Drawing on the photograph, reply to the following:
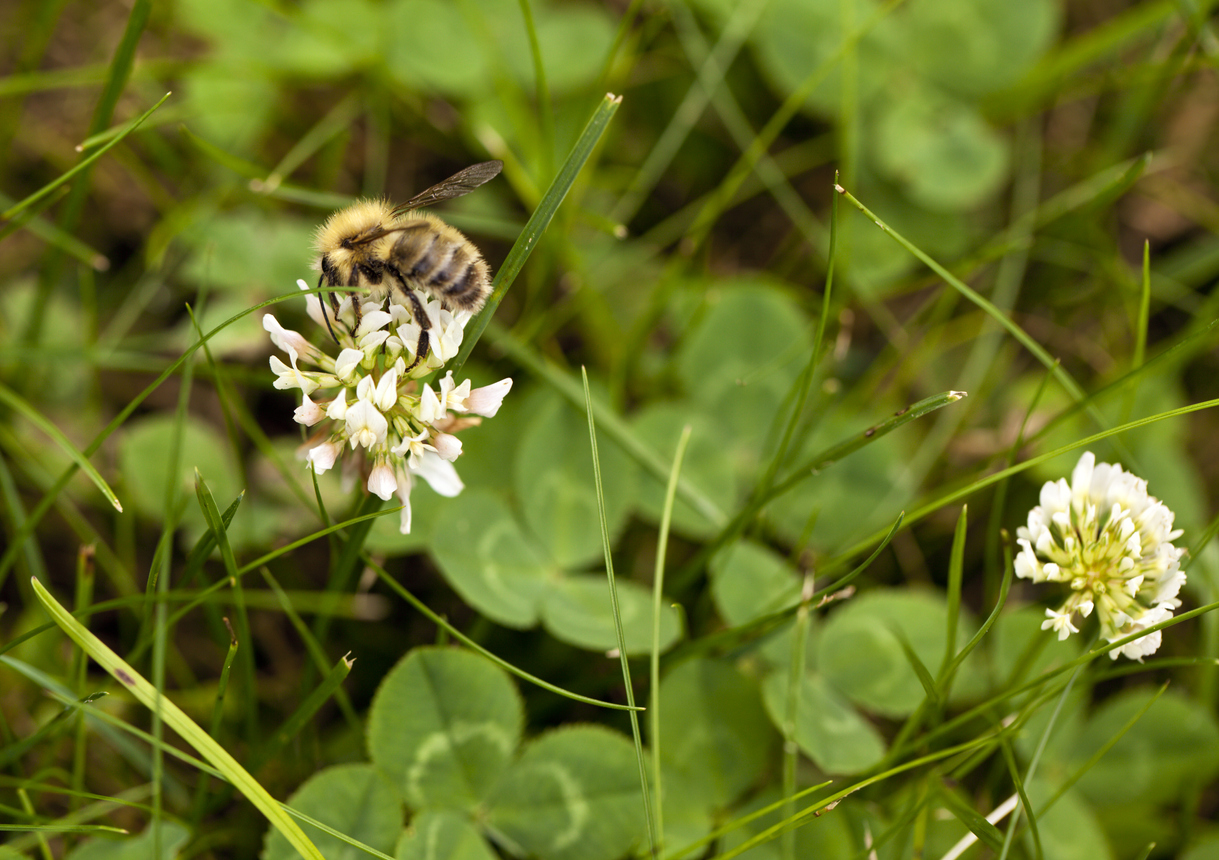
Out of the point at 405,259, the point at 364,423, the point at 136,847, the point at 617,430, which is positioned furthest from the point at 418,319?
the point at 136,847

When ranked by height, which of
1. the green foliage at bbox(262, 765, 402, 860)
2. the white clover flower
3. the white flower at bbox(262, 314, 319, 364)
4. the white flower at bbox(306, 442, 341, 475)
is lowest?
the green foliage at bbox(262, 765, 402, 860)

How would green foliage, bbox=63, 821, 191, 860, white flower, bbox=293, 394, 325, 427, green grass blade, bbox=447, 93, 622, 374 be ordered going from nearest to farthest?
white flower, bbox=293, 394, 325, 427, green grass blade, bbox=447, 93, 622, 374, green foliage, bbox=63, 821, 191, 860

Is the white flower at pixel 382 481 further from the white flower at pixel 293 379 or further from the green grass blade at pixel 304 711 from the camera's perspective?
the green grass blade at pixel 304 711

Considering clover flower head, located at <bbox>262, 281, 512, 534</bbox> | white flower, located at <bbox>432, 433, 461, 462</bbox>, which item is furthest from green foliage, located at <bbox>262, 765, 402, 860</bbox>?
white flower, located at <bbox>432, 433, 461, 462</bbox>

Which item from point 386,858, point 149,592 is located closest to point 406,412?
point 149,592

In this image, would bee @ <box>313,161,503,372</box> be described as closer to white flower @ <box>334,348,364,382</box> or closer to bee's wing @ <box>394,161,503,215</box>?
bee's wing @ <box>394,161,503,215</box>

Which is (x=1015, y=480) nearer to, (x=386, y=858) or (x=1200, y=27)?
(x=1200, y=27)

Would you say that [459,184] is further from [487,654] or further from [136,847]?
[136,847]
